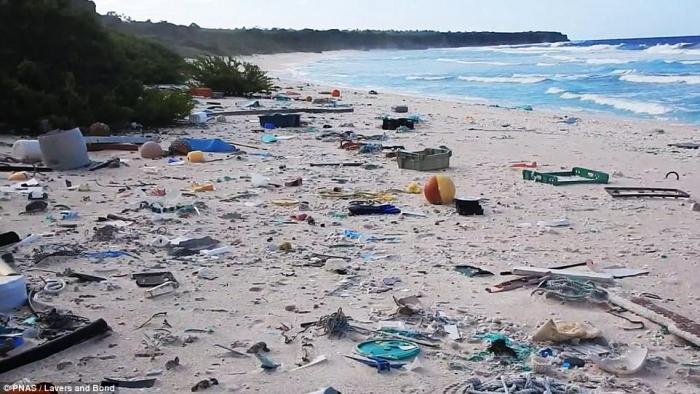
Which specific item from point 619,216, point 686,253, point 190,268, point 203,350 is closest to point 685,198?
point 619,216

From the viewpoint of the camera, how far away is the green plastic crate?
7.72m

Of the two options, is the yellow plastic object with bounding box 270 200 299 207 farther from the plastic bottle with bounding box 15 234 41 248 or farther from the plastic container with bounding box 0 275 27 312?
the plastic container with bounding box 0 275 27 312

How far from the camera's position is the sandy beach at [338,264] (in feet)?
10.5

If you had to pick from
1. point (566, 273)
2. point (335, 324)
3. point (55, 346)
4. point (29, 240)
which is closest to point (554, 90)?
point (566, 273)

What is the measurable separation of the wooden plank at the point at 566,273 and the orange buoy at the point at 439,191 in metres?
2.00

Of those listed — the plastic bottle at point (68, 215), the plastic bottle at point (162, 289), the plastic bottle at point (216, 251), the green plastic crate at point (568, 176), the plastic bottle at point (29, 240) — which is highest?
the plastic bottle at point (29, 240)

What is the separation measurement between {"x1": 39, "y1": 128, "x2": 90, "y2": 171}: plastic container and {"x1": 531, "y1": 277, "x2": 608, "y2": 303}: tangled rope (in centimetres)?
551

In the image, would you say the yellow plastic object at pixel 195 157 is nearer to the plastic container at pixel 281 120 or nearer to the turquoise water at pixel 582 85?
the plastic container at pixel 281 120

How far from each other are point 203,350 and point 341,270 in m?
1.40

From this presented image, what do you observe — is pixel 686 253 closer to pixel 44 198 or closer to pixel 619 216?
pixel 619 216

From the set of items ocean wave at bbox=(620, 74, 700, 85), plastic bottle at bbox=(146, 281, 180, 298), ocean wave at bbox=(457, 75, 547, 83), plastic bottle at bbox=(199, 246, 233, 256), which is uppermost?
plastic bottle at bbox=(146, 281, 180, 298)

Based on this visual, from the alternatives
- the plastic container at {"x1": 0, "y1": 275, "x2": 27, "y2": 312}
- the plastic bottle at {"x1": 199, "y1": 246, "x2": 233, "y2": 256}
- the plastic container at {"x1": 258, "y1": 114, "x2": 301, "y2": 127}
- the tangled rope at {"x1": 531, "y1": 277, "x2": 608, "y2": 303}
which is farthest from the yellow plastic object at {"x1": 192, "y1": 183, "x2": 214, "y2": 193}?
the plastic container at {"x1": 258, "y1": 114, "x2": 301, "y2": 127}

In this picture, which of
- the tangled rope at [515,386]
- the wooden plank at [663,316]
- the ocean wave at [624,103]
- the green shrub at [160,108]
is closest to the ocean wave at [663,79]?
the ocean wave at [624,103]

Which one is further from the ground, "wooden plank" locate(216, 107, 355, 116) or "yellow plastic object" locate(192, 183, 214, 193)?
"yellow plastic object" locate(192, 183, 214, 193)
